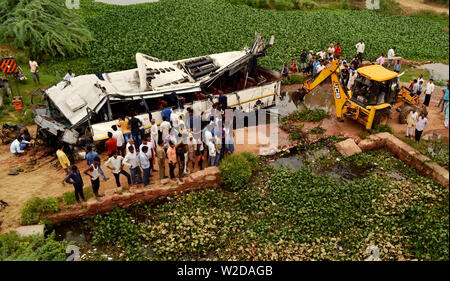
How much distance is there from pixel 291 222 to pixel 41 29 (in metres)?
Answer: 17.6

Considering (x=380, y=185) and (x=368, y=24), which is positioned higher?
(x=368, y=24)

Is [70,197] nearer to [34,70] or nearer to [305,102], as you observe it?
[34,70]

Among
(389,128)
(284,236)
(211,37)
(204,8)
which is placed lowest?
(284,236)

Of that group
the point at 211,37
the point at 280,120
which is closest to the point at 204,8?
the point at 211,37

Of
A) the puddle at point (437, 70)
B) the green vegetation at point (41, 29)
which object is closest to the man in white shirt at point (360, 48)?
the puddle at point (437, 70)

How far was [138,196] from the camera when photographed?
32.3 feet

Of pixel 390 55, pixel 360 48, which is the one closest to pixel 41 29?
pixel 360 48

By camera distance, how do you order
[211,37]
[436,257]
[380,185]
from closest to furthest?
[436,257] < [380,185] < [211,37]

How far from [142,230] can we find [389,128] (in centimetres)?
978

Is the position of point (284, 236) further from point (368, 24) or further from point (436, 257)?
point (368, 24)

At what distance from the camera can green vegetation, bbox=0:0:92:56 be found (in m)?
18.8

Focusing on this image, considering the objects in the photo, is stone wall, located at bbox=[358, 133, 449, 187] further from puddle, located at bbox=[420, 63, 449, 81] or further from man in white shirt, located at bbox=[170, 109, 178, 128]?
puddle, located at bbox=[420, 63, 449, 81]

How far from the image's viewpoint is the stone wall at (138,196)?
30.6ft

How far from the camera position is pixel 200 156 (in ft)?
35.9
